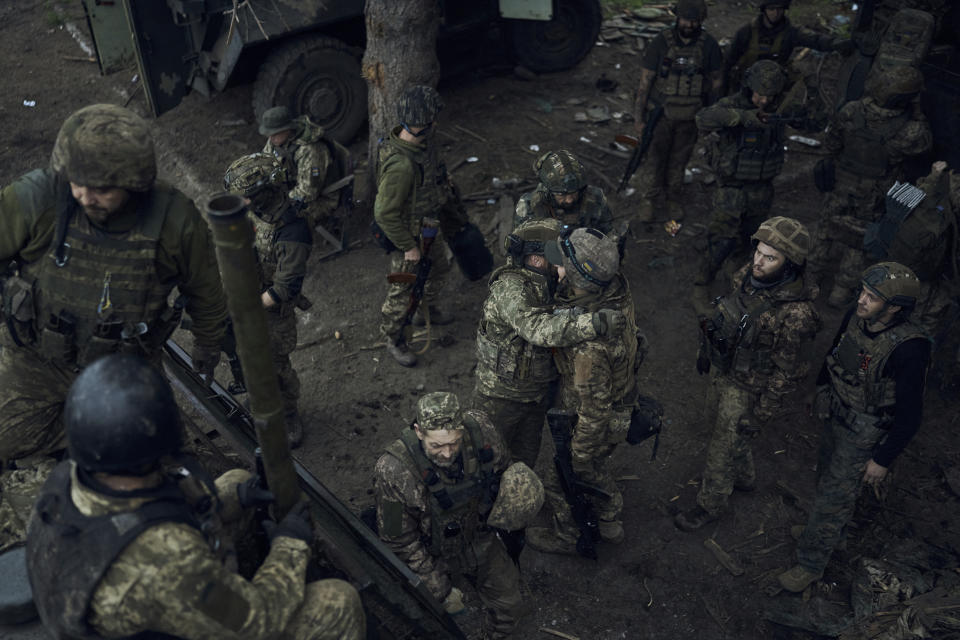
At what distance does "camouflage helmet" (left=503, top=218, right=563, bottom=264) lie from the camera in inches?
205

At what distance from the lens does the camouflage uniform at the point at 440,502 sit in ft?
13.7

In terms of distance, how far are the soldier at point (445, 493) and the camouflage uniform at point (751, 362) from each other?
189 cm

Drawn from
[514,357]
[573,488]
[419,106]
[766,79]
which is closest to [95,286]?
[514,357]

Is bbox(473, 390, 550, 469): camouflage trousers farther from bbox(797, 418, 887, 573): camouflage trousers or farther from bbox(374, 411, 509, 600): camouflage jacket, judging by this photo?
bbox(797, 418, 887, 573): camouflage trousers

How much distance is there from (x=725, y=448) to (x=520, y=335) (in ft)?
6.04

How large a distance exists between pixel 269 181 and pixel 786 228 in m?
3.68

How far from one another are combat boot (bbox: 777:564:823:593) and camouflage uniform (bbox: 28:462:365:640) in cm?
381

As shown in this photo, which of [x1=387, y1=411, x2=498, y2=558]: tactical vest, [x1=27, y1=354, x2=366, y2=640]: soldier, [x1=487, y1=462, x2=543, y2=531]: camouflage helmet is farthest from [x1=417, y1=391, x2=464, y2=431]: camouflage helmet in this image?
[x1=27, y1=354, x2=366, y2=640]: soldier

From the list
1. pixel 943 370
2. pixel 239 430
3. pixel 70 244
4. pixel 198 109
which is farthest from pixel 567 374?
pixel 198 109

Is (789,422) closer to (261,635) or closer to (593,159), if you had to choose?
(593,159)

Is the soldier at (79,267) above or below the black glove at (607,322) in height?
above

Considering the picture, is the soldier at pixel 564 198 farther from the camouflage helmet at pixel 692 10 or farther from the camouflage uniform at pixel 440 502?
the camouflage helmet at pixel 692 10

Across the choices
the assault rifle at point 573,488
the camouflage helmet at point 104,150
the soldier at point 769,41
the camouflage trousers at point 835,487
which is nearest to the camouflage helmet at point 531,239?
the assault rifle at point 573,488

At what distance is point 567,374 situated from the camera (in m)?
5.14
